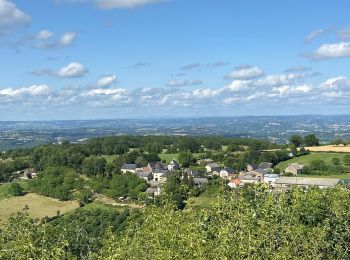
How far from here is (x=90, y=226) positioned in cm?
7125

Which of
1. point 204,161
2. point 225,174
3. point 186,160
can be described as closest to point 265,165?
point 225,174

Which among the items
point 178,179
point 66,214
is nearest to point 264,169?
point 178,179

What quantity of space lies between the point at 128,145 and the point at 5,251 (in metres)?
134

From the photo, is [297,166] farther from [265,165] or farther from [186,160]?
[186,160]

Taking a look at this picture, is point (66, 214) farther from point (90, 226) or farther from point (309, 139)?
point (309, 139)

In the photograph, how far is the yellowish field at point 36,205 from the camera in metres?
88.8

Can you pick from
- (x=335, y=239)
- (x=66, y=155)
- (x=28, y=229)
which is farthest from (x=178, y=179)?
(x=28, y=229)

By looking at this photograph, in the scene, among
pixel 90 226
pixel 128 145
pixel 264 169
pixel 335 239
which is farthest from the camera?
pixel 128 145

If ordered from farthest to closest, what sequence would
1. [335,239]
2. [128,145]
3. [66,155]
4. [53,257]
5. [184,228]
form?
A: [128,145] → [66,155] → [335,239] → [184,228] → [53,257]

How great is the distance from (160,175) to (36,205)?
97.6 feet

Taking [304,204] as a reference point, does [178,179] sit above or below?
below

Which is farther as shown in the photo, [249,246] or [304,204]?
[304,204]

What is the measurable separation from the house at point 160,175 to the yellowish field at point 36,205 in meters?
22.8

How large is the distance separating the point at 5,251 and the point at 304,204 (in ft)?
94.9
